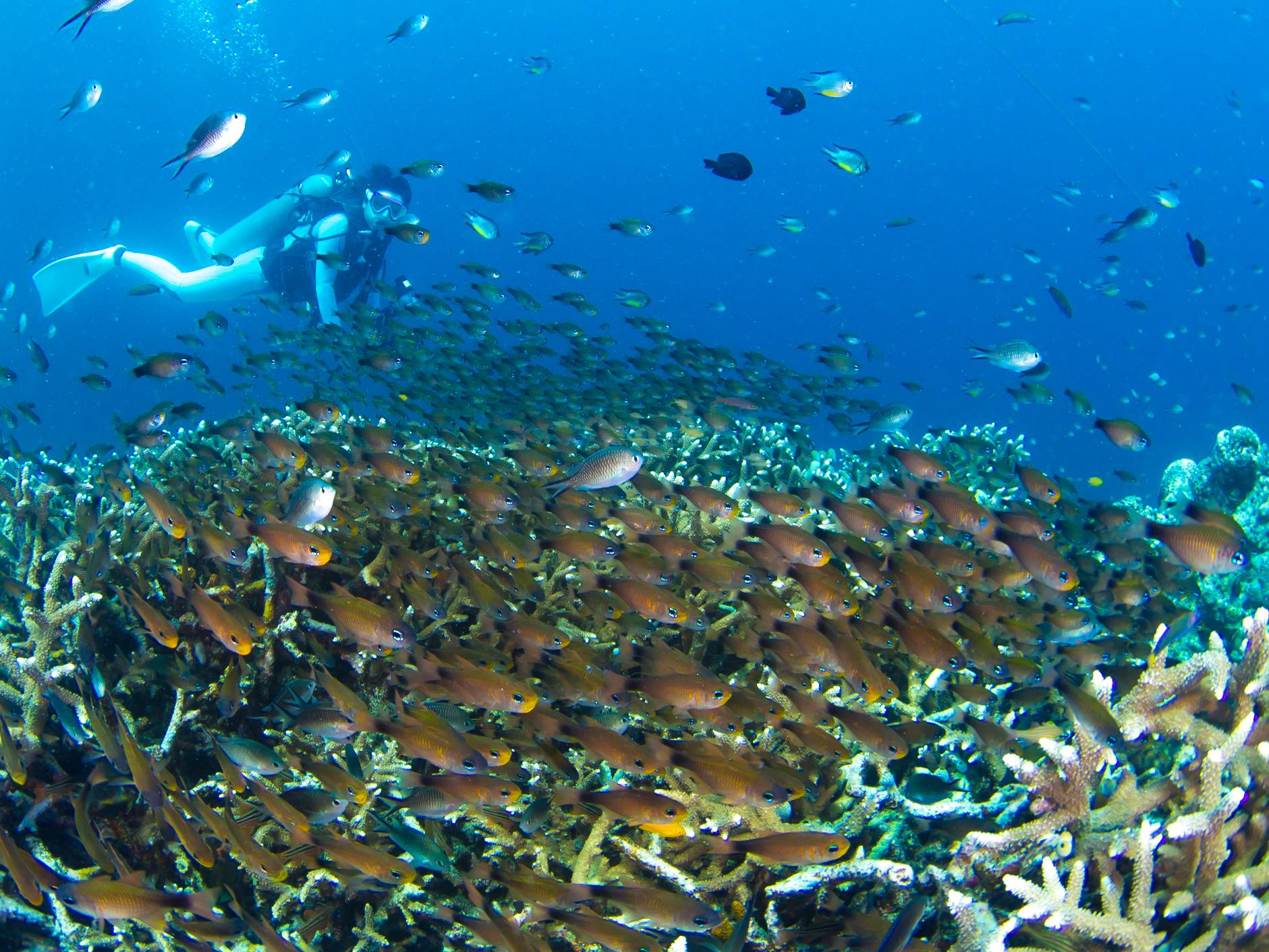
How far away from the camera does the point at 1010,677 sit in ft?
11.4

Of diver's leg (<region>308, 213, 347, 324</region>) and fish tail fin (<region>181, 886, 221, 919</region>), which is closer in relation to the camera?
fish tail fin (<region>181, 886, 221, 919</region>)

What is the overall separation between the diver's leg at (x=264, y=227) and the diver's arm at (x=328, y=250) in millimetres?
1640

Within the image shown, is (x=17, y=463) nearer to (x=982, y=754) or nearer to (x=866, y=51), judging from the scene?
(x=982, y=754)

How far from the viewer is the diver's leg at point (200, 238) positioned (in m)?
15.7

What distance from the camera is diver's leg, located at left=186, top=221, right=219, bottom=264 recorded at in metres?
15.7

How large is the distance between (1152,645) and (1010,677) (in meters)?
1.38

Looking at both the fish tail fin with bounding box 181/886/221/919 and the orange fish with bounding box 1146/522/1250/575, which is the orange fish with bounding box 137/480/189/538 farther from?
the orange fish with bounding box 1146/522/1250/575

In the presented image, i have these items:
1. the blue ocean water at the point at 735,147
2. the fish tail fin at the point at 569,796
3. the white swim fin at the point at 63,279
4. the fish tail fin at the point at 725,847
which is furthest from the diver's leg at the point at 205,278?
the blue ocean water at the point at 735,147

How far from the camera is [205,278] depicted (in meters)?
15.8

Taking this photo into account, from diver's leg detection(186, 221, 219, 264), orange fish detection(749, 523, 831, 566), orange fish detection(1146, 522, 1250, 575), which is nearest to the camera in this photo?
orange fish detection(1146, 522, 1250, 575)

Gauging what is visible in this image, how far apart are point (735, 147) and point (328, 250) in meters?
155

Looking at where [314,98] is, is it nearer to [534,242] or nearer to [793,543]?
[534,242]

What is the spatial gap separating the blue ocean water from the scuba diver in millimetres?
79019

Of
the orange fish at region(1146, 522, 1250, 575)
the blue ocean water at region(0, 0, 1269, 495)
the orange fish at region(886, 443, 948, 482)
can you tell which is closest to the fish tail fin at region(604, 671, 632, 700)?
the orange fish at region(886, 443, 948, 482)
